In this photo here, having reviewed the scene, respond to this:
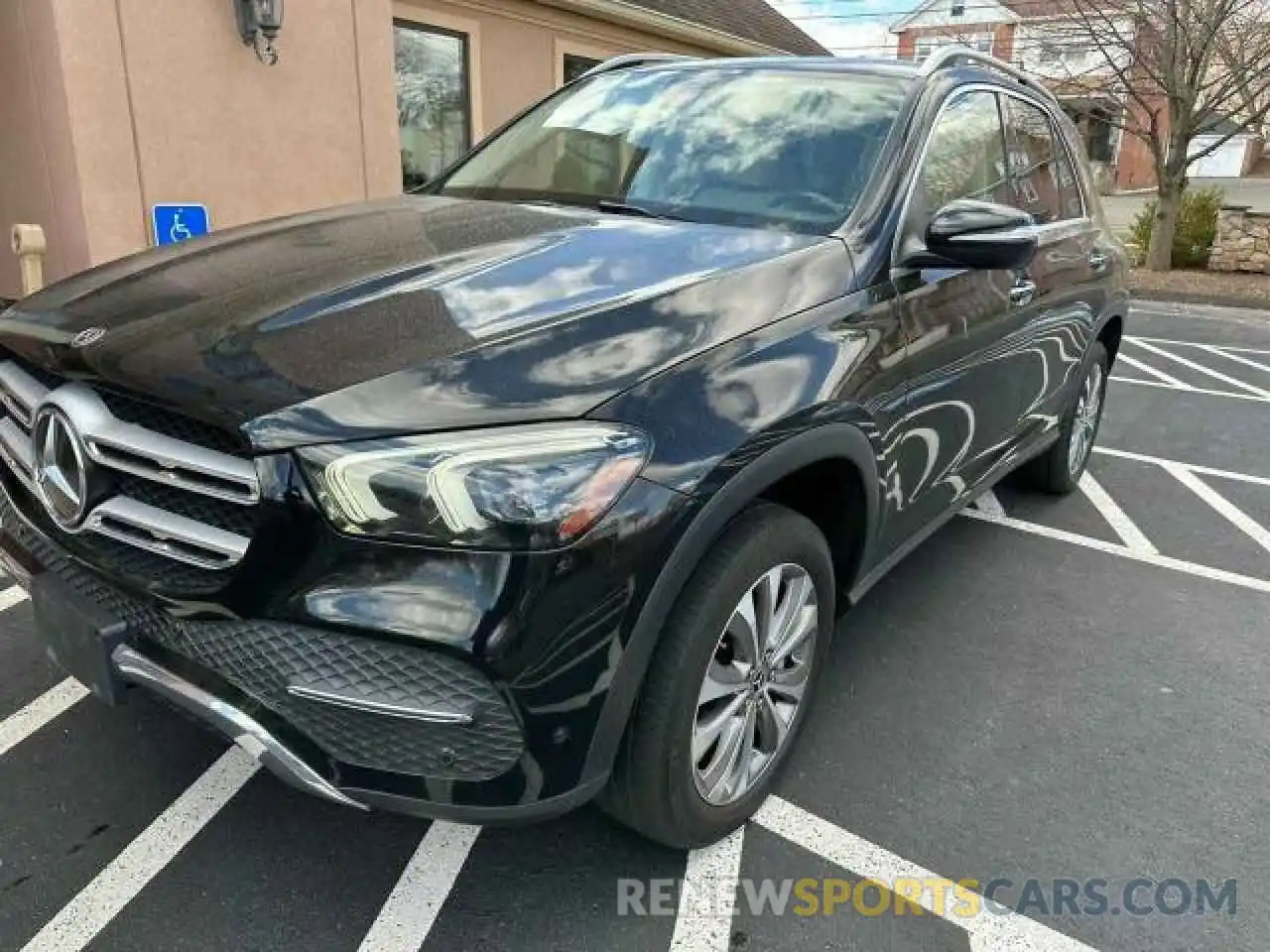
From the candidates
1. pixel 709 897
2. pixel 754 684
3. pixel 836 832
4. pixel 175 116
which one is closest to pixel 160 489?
pixel 754 684

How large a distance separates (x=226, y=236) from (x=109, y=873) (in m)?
1.65

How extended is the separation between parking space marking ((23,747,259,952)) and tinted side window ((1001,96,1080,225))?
126 inches

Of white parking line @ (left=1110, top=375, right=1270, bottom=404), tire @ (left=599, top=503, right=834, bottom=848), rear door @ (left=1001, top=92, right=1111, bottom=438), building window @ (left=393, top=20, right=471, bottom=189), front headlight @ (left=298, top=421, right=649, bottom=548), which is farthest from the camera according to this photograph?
building window @ (left=393, top=20, right=471, bottom=189)

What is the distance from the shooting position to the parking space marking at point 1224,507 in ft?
14.5

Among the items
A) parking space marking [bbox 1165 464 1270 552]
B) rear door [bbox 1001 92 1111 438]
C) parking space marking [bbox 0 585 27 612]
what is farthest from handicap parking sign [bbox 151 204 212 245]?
parking space marking [bbox 1165 464 1270 552]

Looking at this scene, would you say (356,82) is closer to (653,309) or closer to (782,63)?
(782,63)

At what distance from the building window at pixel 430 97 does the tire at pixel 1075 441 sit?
6.18 metres

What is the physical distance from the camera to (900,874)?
222 centimetres

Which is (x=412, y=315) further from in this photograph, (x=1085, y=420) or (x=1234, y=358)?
(x=1234, y=358)

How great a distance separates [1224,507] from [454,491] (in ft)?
15.0

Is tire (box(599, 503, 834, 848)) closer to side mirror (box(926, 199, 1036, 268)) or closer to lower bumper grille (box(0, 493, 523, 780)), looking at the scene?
lower bumper grille (box(0, 493, 523, 780))

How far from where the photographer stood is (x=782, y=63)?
3.22 m

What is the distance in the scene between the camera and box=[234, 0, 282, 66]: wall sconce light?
6422 mm

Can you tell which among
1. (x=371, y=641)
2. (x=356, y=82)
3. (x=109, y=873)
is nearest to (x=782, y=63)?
(x=371, y=641)
